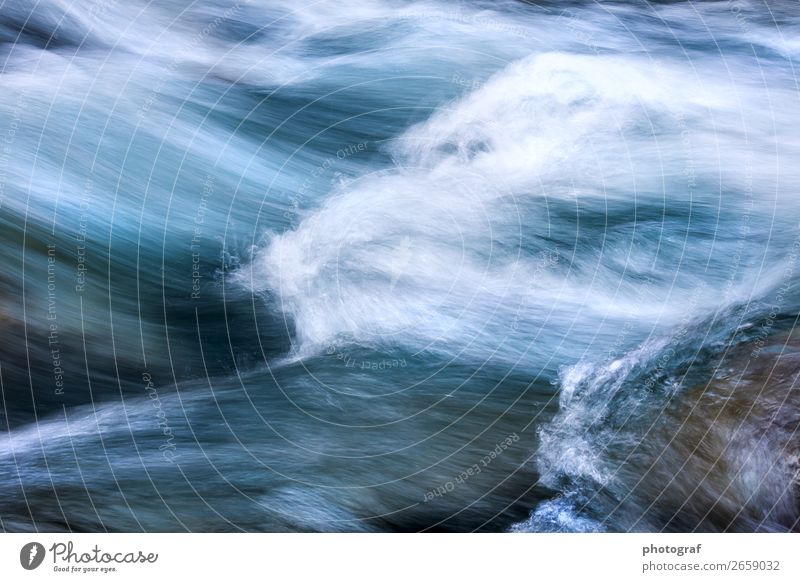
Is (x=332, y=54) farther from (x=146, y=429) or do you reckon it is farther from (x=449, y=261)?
(x=146, y=429)

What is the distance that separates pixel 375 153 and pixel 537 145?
18.6 inches

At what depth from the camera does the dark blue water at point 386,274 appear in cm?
197

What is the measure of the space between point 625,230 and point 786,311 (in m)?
0.53

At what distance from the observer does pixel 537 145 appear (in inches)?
80.8

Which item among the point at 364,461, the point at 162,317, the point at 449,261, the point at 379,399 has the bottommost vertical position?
the point at 364,461

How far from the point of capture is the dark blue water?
6.48 ft

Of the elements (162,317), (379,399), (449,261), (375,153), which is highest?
(375,153)

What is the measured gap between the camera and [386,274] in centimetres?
202
